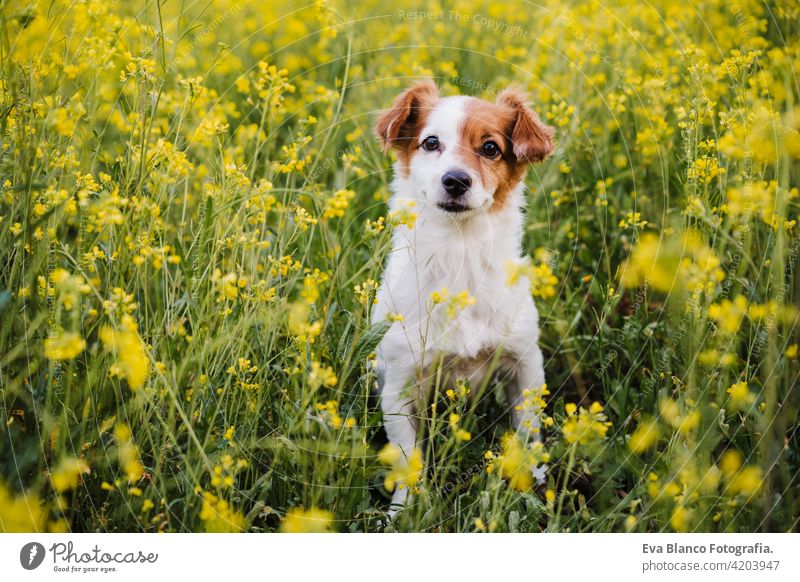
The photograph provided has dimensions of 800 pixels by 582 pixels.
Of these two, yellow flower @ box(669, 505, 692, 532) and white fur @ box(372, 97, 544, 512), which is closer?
yellow flower @ box(669, 505, 692, 532)

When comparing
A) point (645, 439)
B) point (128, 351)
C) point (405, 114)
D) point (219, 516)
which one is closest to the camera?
point (128, 351)

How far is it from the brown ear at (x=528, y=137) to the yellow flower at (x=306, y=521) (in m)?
1.43

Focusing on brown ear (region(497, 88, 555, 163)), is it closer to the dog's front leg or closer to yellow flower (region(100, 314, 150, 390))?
the dog's front leg

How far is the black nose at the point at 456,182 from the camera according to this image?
2.43m

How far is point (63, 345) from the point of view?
5.87 feet

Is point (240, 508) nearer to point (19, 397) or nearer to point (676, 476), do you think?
point (19, 397)

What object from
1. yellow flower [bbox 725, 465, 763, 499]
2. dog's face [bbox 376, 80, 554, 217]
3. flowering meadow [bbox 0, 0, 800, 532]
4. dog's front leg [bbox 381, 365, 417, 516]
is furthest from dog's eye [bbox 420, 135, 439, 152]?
yellow flower [bbox 725, 465, 763, 499]

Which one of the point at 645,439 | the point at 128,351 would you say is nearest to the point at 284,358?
the point at 128,351

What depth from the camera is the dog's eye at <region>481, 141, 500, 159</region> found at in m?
2.62

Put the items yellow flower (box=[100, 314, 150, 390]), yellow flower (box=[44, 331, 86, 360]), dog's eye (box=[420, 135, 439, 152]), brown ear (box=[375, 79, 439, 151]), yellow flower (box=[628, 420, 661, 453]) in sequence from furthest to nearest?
brown ear (box=[375, 79, 439, 151]) → dog's eye (box=[420, 135, 439, 152]) → yellow flower (box=[628, 420, 661, 453]) → yellow flower (box=[100, 314, 150, 390]) → yellow flower (box=[44, 331, 86, 360])

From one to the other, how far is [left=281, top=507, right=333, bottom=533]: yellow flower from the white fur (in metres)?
0.36

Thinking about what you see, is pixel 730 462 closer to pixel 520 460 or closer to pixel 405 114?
pixel 520 460

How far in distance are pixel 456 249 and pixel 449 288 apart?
6.0 inches

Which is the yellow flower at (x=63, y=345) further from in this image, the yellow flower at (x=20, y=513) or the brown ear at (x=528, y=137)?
the brown ear at (x=528, y=137)
